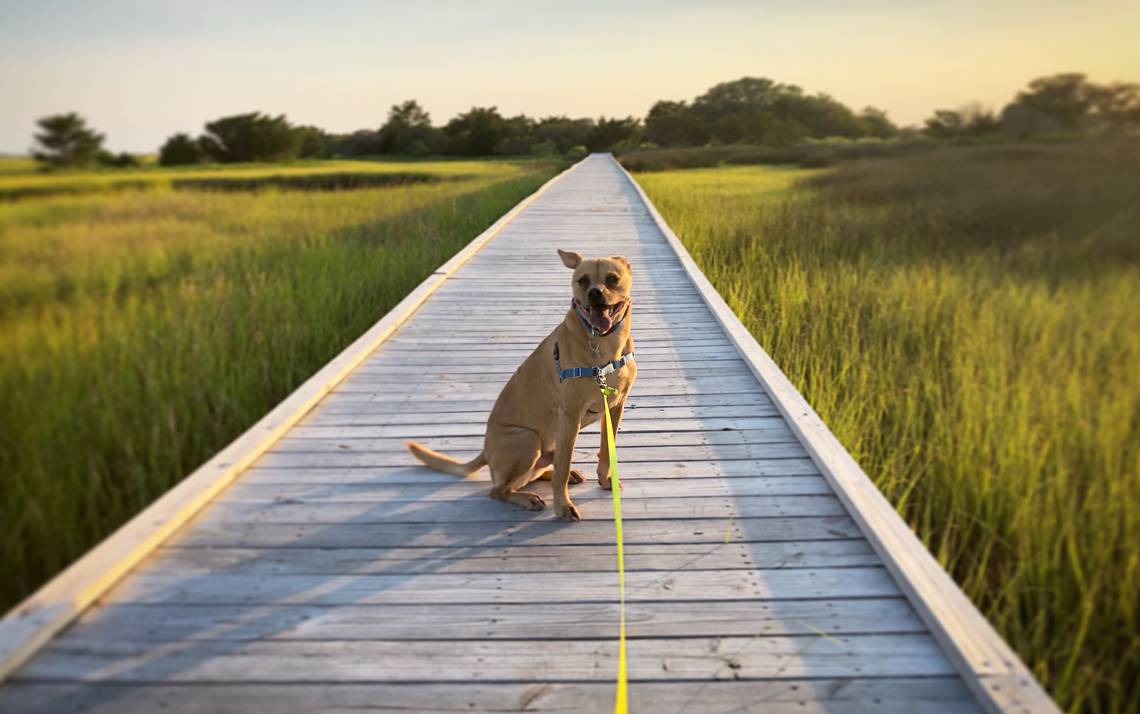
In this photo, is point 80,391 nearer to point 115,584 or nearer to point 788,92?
point 115,584

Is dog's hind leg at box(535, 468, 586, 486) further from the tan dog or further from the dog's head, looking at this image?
the dog's head

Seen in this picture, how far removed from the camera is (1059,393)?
400 cm

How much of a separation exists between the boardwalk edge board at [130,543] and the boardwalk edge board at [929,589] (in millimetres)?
2602

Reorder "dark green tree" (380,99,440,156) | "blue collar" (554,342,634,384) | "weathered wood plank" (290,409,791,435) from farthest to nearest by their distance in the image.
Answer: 1. "dark green tree" (380,99,440,156)
2. "weathered wood plank" (290,409,791,435)
3. "blue collar" (554,342,634,384)

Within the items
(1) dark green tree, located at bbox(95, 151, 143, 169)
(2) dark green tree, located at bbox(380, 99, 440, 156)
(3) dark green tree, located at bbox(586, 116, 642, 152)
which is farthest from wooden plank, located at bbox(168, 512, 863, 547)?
(3) dark green tree, located at bbox(586, 116, 642, 152)

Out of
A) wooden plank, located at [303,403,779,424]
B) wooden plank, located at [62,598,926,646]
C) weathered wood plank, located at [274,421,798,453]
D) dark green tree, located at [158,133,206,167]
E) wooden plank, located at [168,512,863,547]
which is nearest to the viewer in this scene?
dark green tree, located at [158,133,206,167]

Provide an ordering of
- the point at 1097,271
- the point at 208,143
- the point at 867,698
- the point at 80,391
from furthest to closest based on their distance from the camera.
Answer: the point at 1097,271 → the point at 80,391 → the point at 208,143 → the point at 867,698

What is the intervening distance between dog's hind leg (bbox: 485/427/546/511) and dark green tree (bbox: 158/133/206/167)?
1.55 meters

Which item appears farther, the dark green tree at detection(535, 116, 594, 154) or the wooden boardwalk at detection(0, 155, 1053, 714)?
the dark green tree at detection(535, 116, 594, 154)

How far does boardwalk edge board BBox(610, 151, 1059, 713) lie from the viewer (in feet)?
6.38

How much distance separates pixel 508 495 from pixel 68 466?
159cm

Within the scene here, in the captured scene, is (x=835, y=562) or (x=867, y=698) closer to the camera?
(x=867, y=698)

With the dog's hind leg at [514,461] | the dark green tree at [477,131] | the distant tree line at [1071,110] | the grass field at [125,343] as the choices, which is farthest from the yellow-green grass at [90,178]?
the dark green tree at [477,131]

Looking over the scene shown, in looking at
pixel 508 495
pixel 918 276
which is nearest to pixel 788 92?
pixel 918 276
